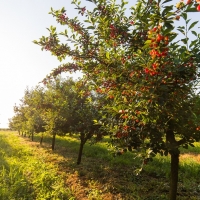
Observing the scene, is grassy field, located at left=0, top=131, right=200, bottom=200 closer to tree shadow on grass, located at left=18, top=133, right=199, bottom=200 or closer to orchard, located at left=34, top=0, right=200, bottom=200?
tree shadow on grass, located at left=18, top=133, right=199, bottom=200

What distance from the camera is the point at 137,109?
3273 millimetres

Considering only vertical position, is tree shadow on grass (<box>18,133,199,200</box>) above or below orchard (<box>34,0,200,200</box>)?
below

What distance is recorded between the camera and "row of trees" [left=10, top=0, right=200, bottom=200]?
284 cm

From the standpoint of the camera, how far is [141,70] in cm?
334

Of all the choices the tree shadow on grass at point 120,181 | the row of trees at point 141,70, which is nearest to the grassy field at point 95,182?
the tree shadow on grass at point 120,181

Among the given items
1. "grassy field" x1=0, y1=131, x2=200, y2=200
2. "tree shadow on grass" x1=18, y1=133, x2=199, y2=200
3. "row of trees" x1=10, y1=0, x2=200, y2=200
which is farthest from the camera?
"tree shadow on grass" x1=18, y1=133, x2=199, y2=200

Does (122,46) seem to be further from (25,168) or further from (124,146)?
(25,168)

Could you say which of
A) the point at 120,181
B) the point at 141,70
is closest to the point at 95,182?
the point at 120,181

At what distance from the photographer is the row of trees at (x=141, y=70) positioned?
9.30ft

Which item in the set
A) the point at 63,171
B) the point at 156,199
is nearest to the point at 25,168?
the point at 63,171

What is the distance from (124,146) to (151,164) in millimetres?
7170

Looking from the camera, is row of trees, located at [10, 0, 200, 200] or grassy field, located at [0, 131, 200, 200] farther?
grassy field, located at [0, 131, 200, 200]

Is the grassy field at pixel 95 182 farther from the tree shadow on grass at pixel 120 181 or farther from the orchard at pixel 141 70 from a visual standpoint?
the orchard at pixel 141 70

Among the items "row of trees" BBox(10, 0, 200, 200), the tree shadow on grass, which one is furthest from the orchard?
the tree shadow on grass
